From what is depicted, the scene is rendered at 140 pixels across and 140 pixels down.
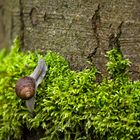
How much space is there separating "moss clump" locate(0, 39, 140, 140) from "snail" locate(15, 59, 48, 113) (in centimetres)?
3

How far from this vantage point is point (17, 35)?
2219mm

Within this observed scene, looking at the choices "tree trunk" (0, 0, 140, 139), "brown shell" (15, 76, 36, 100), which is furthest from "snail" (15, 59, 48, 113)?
"tree trunk" (0, 0, 140, 139)

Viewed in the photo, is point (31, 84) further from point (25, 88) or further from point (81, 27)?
point (81, 27)

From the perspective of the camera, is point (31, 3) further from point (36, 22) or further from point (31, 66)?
point (31, 66)

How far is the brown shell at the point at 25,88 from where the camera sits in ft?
6.08

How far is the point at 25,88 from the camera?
185cm

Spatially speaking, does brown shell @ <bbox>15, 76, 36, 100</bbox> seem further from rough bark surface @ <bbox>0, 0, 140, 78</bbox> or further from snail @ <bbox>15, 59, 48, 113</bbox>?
rough bark surface @ <bbox>0, 0, 140, 78</bbox>

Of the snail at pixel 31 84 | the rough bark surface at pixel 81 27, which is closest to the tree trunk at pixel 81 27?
the rough bark surface at pixel 81 27

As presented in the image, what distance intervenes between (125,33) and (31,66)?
0.48m

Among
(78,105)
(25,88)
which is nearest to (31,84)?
(25,88)

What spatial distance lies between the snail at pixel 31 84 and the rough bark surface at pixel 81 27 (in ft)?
0.39

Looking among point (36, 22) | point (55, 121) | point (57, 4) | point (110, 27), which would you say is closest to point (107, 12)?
point (110, 27)

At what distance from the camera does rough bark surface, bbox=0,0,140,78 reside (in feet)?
5.89

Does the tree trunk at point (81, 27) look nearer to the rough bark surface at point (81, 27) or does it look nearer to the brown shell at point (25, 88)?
the rough bark surface at point (81, 27)
